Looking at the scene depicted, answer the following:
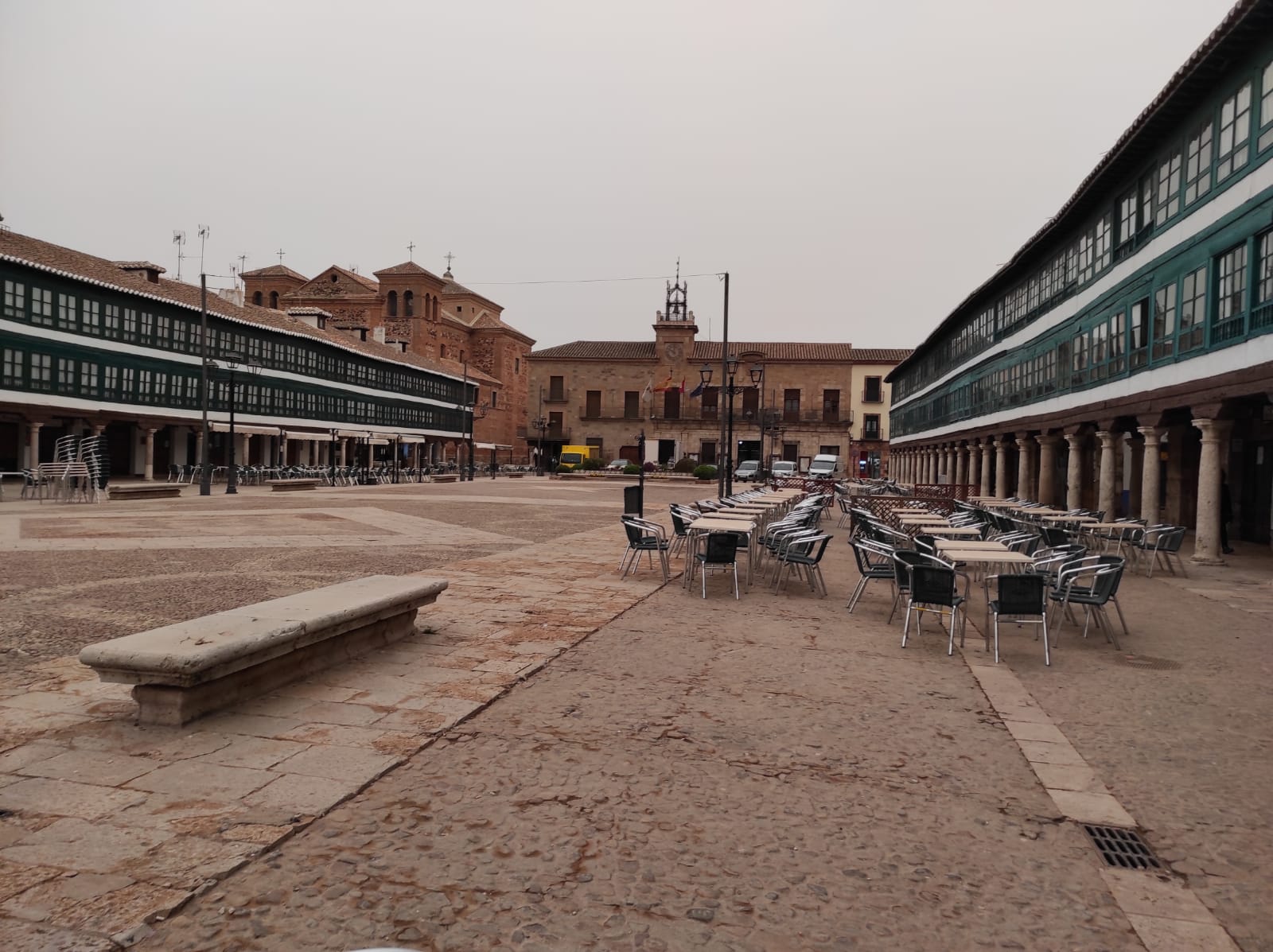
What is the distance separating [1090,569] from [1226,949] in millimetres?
4962

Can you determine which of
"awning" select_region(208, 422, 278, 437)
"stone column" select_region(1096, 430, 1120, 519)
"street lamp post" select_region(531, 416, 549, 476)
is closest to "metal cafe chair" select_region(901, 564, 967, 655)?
"stone column" select_region(1096, 430, 1120, 519)

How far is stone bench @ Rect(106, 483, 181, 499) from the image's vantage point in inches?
843

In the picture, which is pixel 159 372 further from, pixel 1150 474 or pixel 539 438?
pixel 1150 474

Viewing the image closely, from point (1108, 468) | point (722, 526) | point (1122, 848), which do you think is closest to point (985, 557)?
point (722, 526)

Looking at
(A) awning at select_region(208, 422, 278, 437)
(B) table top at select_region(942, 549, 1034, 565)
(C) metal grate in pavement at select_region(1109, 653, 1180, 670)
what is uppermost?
(A) awning at select_region(208, 422, 278, 437)

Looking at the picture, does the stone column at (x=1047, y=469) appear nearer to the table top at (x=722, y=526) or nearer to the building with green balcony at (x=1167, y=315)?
the building with green balcony at (x=1167, y=315)

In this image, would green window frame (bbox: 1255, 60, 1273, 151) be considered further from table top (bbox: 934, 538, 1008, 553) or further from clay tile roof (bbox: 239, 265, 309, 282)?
clay tile roof (bbox: 239, 265, 309, 282)

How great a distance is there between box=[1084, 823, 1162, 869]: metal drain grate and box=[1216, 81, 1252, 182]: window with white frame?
12014 millimetres

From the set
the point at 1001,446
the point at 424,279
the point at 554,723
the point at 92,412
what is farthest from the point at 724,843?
the point at 424,279

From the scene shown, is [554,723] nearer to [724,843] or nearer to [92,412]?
[724,843]

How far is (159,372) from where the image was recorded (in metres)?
32.2

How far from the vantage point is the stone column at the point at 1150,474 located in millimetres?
14570

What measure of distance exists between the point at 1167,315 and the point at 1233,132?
9.89 ft

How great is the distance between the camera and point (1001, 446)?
2647 centimetres
